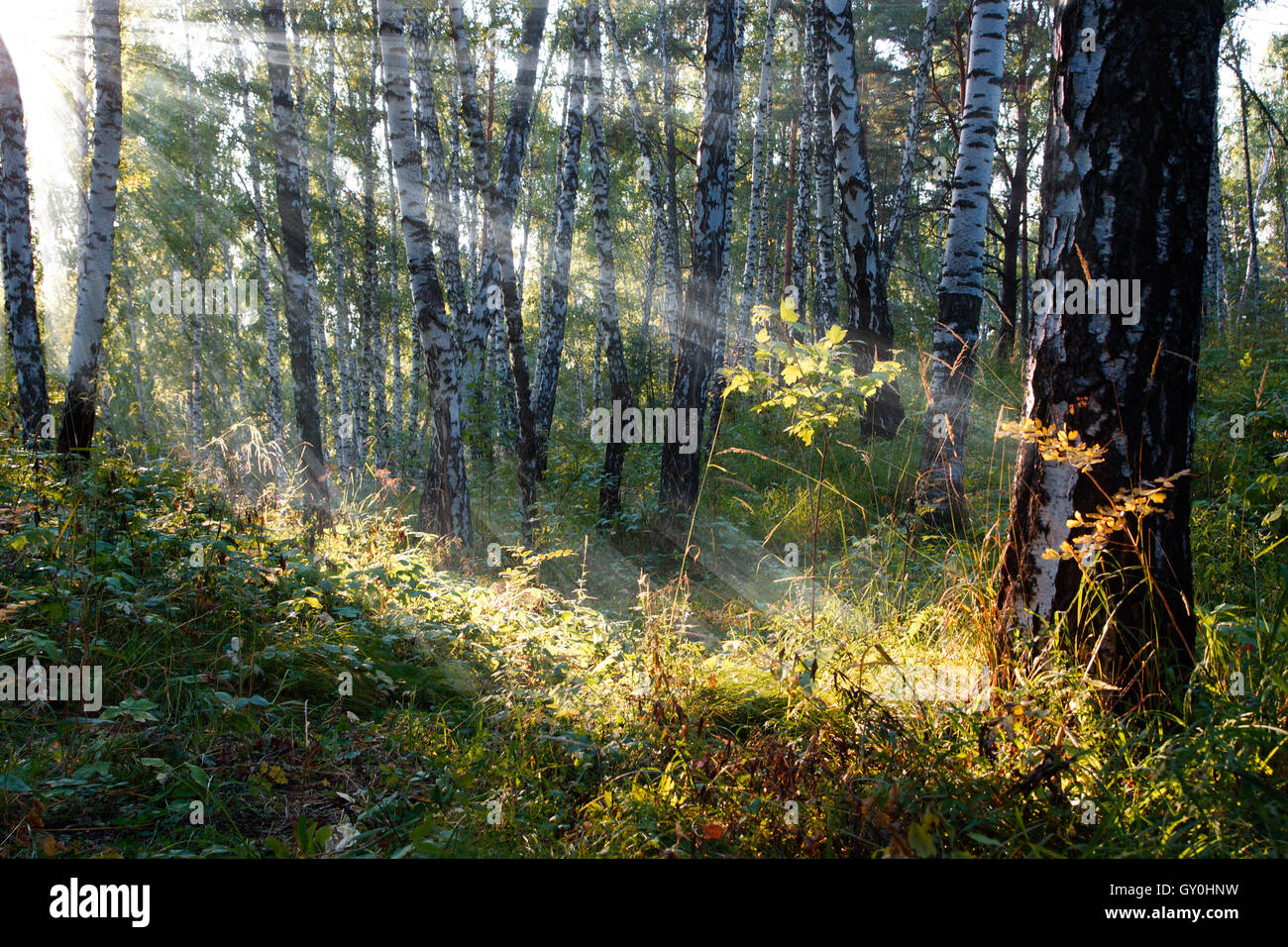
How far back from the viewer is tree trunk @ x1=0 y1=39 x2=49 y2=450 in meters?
7.59

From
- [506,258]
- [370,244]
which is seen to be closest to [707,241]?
[506,258]

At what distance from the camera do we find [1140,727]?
241 cm

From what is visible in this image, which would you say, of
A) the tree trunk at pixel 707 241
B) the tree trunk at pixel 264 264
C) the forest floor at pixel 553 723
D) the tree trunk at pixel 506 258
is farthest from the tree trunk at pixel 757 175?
the tree trunk at pixel 264 264

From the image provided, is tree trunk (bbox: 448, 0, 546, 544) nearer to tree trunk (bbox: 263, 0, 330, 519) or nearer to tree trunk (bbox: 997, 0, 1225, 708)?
tree trunk (bbox: 263, 0, 330, 519)

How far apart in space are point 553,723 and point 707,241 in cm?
618

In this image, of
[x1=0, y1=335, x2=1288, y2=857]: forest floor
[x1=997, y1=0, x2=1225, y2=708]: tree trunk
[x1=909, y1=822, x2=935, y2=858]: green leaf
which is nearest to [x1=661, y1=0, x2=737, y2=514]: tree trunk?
[x1=0, y1=335, x2=1288, y2=857]: forest floor

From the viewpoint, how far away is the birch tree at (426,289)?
684cm

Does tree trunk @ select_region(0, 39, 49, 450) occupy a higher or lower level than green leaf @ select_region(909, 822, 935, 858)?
higher

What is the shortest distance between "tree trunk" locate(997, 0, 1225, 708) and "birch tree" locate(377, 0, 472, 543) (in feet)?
20.0

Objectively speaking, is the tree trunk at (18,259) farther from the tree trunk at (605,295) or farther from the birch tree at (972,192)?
the birch tree at (972,192)

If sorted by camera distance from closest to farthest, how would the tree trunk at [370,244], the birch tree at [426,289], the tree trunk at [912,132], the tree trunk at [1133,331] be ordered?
the tree trunk at [1133,331]
the birch tree at [426,289]
the tree trunk at [912,132]
the tree trunk at [370,244]

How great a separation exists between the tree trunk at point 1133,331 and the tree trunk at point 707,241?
5.11 metres

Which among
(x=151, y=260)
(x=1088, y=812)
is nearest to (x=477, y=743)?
(x=1088, y=812)
